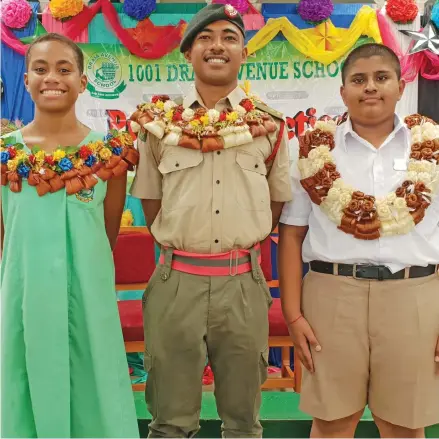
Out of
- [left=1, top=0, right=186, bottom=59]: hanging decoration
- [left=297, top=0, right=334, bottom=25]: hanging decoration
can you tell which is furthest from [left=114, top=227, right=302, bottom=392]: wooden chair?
[left=297, top=0, right=334, bottom=25]: hanging decoration

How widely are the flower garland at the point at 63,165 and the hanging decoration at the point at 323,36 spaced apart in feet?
8.03

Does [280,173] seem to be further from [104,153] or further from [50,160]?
[50,160]

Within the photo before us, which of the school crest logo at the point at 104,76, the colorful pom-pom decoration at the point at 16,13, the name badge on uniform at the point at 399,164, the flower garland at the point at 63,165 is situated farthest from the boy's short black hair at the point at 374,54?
the colorful pom-pom decoration at the point at 16,13

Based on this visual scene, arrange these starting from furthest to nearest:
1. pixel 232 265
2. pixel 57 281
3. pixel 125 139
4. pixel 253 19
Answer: pixel 253 19
pixel 125 139
pixel 232 265
pixel 57 281

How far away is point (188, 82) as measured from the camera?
14.0ft

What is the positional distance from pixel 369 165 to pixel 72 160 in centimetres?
115

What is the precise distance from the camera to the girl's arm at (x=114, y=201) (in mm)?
2141

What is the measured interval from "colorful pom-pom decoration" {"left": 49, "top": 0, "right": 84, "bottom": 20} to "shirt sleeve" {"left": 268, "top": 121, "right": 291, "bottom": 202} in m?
2.64

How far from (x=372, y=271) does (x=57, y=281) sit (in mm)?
1176

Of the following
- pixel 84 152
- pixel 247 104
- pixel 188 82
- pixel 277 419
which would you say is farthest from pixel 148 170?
pixel 188 82

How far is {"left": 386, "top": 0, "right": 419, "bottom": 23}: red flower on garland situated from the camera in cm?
413

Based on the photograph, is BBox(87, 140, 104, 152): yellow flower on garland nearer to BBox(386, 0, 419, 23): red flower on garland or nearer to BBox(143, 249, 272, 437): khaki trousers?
BBox(143, 249, 272, 437): khaki trousers

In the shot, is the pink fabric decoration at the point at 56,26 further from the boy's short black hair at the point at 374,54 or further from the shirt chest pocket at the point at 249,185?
the boy's short black hair at the point at 374,54

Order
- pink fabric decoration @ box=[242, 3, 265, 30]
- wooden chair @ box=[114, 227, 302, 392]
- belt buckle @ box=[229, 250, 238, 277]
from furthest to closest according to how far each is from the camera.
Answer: pink fabric decoration @ box=[242, 3, 265, 30] < wooden chair @ box=[114, 227, 302, 392] < belt buckle @ box=[229, 250, 238, 277]
